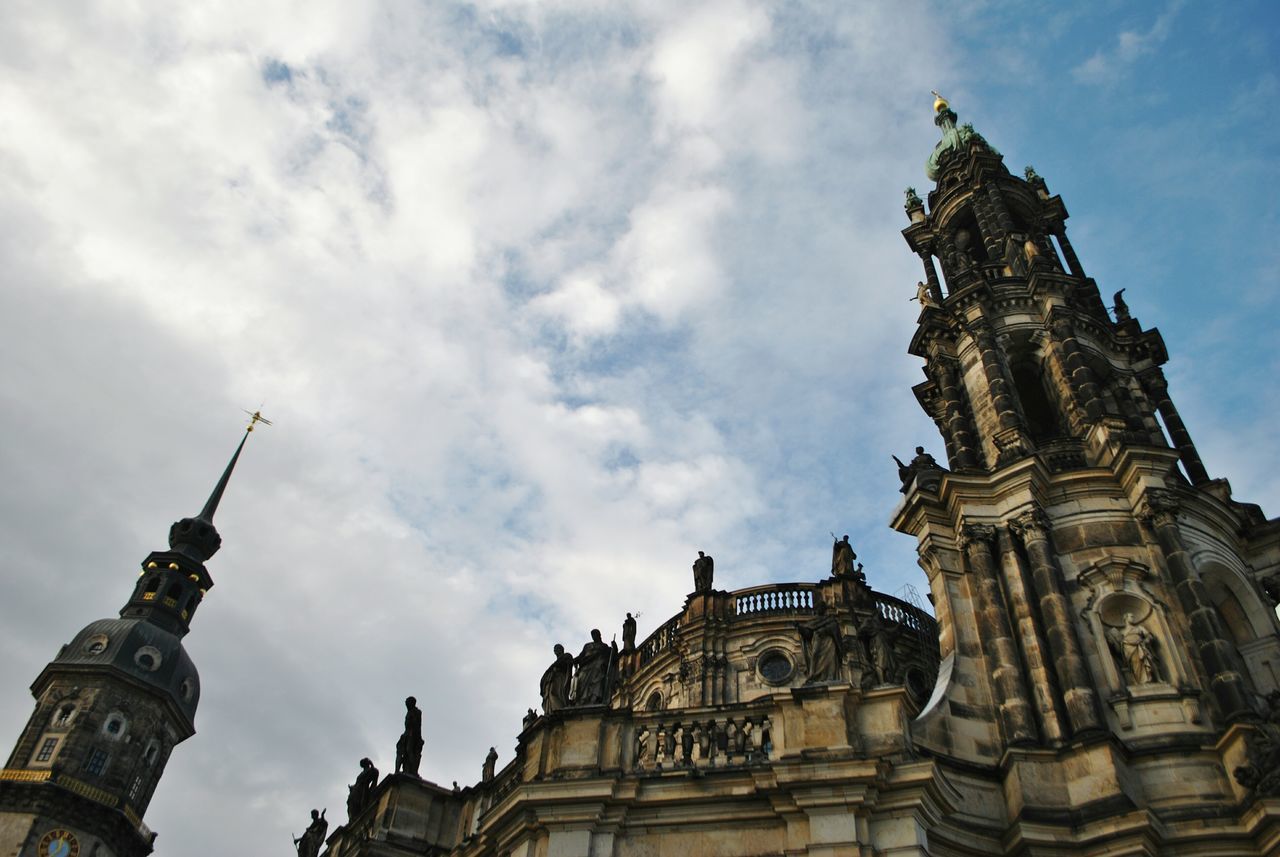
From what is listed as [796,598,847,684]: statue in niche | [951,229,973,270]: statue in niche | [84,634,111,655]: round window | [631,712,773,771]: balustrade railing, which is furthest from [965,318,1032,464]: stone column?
[84,634,111,655]: round window

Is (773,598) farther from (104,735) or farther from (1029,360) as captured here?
(104,735)

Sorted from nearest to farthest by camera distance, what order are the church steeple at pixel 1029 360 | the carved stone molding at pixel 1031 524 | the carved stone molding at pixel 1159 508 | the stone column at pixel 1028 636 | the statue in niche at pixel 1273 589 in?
1. the stone column at pixel 1028 636
2. the carved stone molding at pixel 1159 508
3. the carved stone molding at pixel 1031 524
4. the statue in niche at pixel 1273 589
5. the church steeple at pixel 1029 360

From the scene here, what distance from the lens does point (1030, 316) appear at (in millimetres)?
24984

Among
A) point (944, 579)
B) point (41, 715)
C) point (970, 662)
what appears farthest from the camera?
point (41, 715)

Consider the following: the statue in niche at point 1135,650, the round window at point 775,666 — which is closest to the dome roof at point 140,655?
the round window at point 775,666

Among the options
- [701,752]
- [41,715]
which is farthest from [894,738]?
[41,715]

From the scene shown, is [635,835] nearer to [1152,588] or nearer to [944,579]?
[944,579]

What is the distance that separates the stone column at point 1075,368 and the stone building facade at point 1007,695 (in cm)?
6

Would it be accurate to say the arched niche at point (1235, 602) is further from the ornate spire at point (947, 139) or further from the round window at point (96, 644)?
the round window at point (96, 644)

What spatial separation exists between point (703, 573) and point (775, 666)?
389 centimetres

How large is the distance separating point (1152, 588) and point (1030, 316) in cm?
845

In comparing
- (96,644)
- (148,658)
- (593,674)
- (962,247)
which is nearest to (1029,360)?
(962,247)

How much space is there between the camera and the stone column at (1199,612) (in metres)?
16.5

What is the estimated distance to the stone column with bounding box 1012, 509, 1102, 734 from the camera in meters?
16.7
